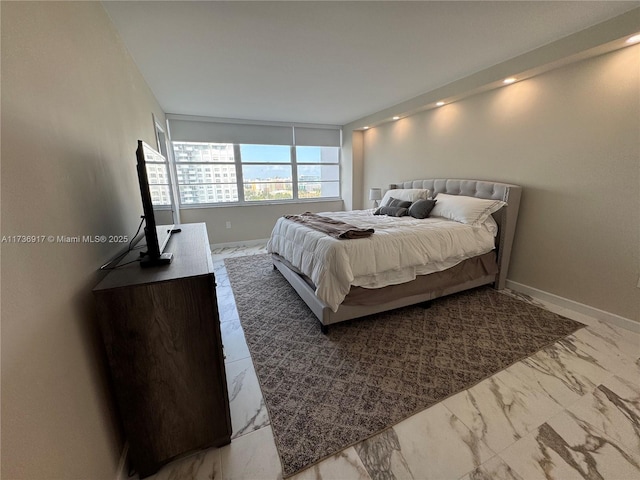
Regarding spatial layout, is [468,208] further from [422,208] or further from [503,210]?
[422,208]

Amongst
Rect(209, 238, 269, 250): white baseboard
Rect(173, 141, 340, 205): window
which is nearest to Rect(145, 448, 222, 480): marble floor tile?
Rect(209, 238, 269, 250): white baseboard

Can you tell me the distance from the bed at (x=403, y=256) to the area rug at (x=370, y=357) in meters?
0.18

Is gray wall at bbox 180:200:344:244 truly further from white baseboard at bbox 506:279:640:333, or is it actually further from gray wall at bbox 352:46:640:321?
white baseboard at bbox 506:279:640:333

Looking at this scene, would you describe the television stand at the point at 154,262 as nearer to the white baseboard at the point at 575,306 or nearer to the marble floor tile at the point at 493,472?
the marble floor tile at the point at 493,472

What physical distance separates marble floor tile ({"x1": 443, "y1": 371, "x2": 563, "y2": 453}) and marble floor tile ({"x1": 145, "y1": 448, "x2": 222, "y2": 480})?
4.27 feet

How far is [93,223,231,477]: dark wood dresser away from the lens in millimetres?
1075

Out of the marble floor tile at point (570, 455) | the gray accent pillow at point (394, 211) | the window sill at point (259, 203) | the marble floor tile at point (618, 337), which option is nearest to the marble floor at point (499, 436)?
the marble floor tile at point (570, 455)

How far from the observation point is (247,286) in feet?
10.8

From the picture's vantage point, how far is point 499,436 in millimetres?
1356

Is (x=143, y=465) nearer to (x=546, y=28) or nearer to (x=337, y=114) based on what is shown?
(x=546, y=28)

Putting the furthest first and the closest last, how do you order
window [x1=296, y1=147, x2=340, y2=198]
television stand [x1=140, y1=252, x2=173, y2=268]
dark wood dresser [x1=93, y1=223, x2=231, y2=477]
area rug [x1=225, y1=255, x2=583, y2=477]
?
window [x1=296, y1=147, x2=340, y2=198] < area rug [x1=225, y1=255, x2=583, y2=477] < television stand [x1=140, y1=252, x2=173, y2=268] < dark wood dresser [x1=93, y1=223, x2=231, y2=477]

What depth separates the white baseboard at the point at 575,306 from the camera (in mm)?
2236

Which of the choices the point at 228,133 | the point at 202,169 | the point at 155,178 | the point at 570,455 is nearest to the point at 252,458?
the point at 570,455

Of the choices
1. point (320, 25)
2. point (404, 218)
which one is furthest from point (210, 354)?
point (404, 218)
